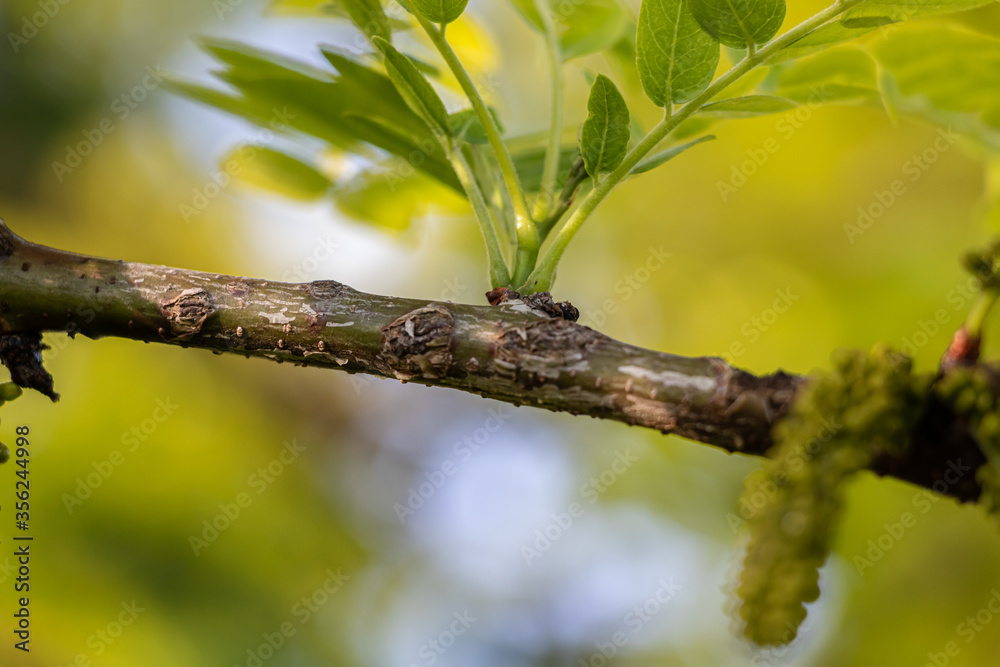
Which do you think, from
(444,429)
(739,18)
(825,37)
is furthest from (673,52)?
(444,429)

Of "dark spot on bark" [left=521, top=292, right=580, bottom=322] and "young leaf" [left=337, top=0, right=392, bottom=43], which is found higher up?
"young leaf" [left=337, top=0, right=392, bottom=43]

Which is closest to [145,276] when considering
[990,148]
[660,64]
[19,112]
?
[660,64]

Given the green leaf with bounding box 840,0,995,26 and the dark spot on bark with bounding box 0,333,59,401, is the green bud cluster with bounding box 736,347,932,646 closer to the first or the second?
the green leaf with bounding box 840,0,995,26

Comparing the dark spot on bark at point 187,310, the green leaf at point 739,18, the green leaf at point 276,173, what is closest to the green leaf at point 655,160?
the green leaf at point 739,18

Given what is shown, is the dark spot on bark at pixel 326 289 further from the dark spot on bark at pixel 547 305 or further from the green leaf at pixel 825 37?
the green leaf at pixel 825 37

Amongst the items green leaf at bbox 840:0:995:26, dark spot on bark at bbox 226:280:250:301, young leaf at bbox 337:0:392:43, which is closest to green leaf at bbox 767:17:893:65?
green leaf at bbox 840:0:995:26
